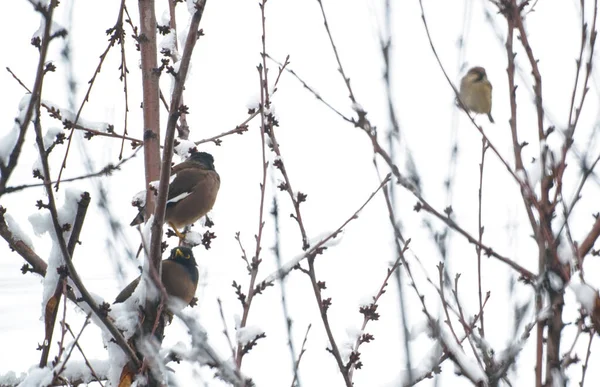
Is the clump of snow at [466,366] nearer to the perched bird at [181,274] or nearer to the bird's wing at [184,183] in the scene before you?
the perched bird at [181,274]

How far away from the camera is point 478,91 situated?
3904 mm

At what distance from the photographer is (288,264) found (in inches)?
87.4

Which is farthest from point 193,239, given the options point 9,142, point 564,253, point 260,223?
point 564,253

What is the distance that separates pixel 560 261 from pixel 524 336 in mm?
174

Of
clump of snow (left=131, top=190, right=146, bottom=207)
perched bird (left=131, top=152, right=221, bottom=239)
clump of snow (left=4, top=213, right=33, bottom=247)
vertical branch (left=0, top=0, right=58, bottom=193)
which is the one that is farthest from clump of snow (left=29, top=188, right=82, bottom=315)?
perched bird (left=131, top=152, right=221, bottom=239)

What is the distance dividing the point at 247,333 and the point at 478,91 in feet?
7.98

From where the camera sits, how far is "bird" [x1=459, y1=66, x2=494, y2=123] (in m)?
3.88

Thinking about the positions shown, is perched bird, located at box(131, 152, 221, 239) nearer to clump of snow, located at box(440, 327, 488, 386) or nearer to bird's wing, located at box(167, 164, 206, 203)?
bird's wing, located at box(167, 164, 206, 203)

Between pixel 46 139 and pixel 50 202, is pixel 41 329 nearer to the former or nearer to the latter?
pixel 46 139

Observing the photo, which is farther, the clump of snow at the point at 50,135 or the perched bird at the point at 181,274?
the perched bird at the point at 181,274

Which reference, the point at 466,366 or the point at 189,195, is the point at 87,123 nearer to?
the point at 189,195

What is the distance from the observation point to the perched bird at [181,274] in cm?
443

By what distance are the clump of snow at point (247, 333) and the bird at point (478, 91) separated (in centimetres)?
228

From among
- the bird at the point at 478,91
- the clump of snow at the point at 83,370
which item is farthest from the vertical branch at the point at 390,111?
the bird at the point at 478,91
